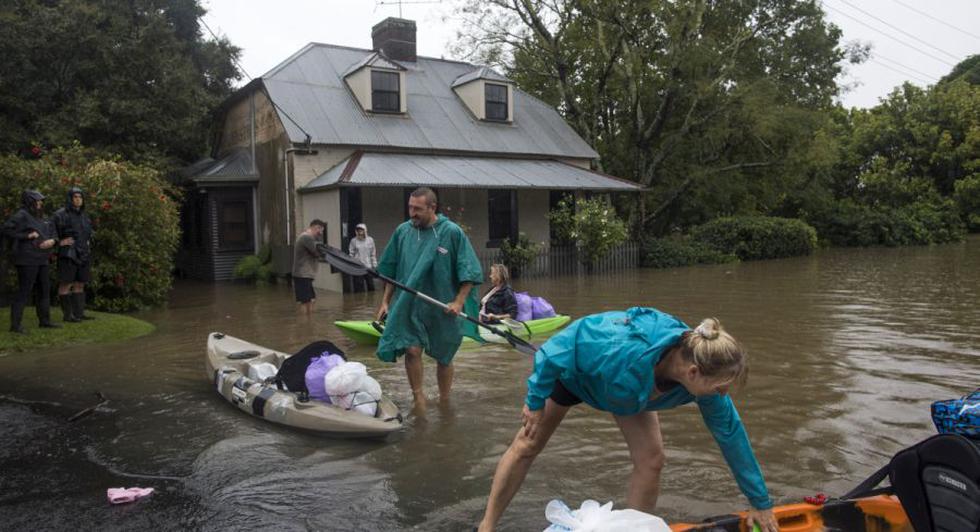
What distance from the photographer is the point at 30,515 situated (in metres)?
4.34

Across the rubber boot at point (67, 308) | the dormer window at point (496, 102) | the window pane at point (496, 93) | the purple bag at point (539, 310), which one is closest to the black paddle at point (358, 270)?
the purple bag at point (539, 310)

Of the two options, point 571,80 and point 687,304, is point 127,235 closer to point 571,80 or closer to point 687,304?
point 687,304

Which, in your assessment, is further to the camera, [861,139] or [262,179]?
[861,139]

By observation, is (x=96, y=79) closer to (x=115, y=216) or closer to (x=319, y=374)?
(x=115, y=216)

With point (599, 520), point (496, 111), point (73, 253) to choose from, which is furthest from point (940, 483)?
point (496, 111)

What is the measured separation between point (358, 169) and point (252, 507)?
14.5m

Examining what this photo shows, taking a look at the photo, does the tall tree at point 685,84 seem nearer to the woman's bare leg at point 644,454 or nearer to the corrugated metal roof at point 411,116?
the corrugated metal roof at point 411,116

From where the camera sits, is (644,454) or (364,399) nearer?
(644,454)

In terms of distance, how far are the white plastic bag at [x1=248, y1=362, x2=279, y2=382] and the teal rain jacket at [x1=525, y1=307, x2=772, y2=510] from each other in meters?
4.48

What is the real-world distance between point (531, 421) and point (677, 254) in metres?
22.1

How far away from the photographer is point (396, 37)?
24031 millimetres

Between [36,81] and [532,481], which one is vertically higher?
[36,81]

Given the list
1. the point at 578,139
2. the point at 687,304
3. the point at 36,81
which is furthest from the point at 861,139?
the point at 36,81

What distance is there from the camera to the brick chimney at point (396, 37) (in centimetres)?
2386
